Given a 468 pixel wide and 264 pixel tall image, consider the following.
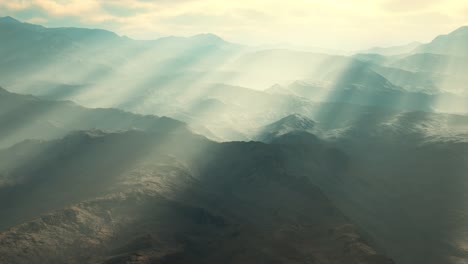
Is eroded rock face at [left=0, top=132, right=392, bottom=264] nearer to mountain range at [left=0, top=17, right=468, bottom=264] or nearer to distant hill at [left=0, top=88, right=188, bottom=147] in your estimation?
mountain range at [left=0, top=17, right=468, bottom=264]

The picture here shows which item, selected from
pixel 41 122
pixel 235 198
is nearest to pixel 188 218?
pixel 235 198

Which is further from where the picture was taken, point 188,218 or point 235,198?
point 235,198

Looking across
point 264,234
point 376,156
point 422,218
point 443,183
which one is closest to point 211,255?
point 264,234

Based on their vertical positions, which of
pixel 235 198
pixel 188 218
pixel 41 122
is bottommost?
pixel 188 218

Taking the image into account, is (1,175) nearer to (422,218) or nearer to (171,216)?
(171,216)

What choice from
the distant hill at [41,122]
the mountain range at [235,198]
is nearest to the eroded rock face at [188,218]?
the mountain range at [235,198]

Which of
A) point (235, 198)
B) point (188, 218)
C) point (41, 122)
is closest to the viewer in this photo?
point (188, 218)

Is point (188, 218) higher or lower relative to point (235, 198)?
lower

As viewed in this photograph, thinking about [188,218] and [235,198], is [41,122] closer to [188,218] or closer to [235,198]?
[235,198]

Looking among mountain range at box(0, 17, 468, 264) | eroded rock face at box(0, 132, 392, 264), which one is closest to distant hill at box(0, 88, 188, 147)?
mountain range at box(0, 17, 468, 264)
